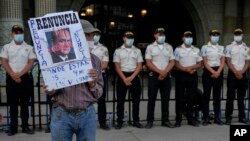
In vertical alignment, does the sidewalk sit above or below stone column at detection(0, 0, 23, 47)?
below

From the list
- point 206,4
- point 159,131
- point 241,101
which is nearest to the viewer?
point 159,131

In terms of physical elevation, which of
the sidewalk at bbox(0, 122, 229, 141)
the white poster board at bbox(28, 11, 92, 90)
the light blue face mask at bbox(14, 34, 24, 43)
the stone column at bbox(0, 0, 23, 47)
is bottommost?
the sidewalk at bbox(0, 122, 229, 141)

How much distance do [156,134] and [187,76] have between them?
4.58ft

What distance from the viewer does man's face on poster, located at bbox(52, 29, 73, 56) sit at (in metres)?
3.87

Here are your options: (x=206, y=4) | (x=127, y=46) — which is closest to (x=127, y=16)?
(x=206, y=4)

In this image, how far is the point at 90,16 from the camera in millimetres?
18094

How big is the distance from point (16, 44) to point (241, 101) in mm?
4503

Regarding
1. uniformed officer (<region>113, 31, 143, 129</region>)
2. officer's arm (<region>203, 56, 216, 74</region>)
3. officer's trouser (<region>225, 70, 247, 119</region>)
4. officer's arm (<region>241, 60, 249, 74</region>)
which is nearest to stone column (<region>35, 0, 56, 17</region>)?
uniformed officer (<region>113, 31, 143, 129</region>)

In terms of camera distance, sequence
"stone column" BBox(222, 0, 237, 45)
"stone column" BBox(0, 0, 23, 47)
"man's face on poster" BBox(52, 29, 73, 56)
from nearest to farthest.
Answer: "man's face on poster" BBox(52, 29, 73, 56), "stone column" BBox(0, 0, 23, 47), "stone column" BBox(222, 0, 237, 45)

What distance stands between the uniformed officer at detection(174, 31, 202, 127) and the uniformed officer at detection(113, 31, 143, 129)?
30.7 inches

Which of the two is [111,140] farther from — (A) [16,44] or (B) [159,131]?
(A) [16,44]

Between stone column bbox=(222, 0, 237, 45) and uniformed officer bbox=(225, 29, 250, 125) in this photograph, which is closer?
uniformed officer bbox=(225, 29, 250, 125)

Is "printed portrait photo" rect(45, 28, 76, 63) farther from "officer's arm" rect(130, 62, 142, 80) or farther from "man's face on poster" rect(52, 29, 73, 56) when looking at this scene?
"officer's arm" rect(130, 62, 142, 80)

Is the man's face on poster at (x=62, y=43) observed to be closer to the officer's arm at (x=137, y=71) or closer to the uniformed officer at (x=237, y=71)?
the officer's arm at (x=137, y=71)
